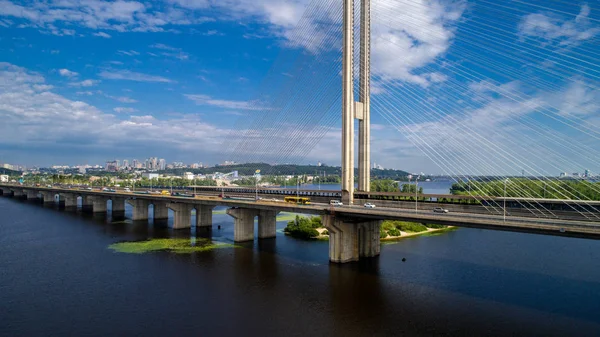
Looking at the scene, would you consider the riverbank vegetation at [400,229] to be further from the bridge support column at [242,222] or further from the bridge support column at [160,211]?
the bridge support column at [160,211]

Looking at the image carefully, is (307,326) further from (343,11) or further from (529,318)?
(343,11)

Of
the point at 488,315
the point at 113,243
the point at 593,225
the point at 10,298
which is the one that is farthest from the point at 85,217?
the point at 593,225

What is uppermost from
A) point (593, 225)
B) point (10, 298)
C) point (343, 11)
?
point (343, 11)

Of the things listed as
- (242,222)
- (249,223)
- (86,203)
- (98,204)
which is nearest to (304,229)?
(249,223)

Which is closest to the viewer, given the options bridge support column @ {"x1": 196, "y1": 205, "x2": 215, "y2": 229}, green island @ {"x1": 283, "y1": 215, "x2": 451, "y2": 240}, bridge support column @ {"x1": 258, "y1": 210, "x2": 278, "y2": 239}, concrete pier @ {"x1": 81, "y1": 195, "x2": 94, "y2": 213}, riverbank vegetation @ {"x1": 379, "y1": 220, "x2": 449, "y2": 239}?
bridge support column @ {"x1": 258, "y1": 210, "x2": 278, "y2": 239}

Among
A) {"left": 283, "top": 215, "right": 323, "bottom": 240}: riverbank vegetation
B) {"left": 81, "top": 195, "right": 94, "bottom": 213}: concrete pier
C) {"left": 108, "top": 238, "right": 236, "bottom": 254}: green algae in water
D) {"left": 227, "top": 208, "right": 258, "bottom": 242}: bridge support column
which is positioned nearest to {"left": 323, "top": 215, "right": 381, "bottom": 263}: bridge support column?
{"left": 283, "top": 215, "right": 323, "bottom": 240}: riverbank vegetation

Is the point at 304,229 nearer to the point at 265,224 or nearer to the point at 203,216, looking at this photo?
the point at 265,224

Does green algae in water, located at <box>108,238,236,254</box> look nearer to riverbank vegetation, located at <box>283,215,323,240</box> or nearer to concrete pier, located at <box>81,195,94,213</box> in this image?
riverbank vegetation, located at <box>283,215,323,240</box>
